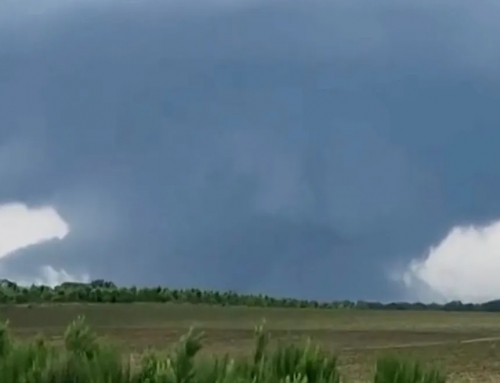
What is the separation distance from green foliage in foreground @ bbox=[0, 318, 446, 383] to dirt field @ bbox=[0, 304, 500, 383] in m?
0.52

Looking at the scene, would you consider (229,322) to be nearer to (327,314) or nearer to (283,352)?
(327,314)

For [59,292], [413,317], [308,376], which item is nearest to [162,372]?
[308,376]

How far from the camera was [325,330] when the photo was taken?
84.5 ft

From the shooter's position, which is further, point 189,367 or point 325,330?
point 325,330

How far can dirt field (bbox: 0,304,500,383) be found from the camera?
48.5ft

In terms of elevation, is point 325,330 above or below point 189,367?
above

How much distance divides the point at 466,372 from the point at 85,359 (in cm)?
695

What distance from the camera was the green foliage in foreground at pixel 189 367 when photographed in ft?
26.9

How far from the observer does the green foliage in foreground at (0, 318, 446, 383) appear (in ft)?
26.9

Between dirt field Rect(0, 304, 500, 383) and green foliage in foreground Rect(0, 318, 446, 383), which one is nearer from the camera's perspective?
green foliage in foreground Rect(0, 318, 446, 383)

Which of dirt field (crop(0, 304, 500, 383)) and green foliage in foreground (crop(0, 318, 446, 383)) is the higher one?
dirt field (crop(0, 304, 500, 383))

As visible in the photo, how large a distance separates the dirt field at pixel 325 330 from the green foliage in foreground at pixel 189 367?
1.70ft

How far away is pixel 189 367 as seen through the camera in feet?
27.8

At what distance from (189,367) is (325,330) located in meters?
17.5
